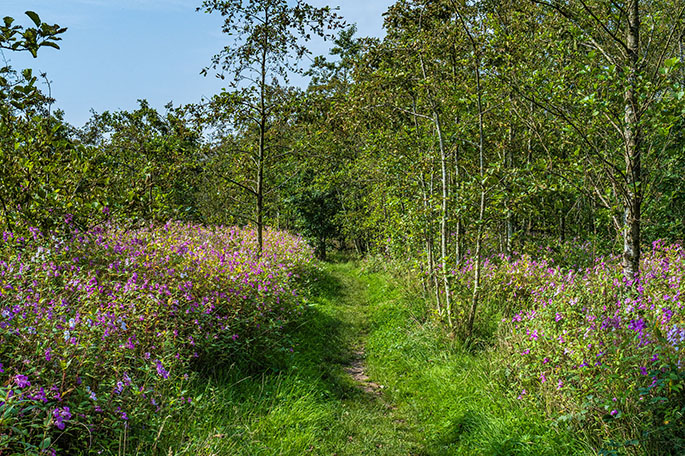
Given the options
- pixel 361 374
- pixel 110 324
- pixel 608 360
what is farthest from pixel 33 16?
pixel 361 374

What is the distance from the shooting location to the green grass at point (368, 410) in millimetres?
3516

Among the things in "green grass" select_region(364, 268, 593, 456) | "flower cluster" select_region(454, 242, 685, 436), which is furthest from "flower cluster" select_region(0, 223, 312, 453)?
"flower cluster" select_region(454, 242, 685, 436)

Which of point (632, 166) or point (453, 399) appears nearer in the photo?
point (632, 166)

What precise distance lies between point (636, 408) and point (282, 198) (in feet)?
53.8

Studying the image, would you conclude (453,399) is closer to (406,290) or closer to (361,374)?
(361,374)

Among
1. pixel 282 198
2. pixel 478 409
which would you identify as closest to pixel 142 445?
pixel 478 409

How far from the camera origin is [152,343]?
3713mm

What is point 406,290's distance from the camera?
31.3 feet

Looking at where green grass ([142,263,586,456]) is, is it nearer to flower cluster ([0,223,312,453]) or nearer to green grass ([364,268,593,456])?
green grass ([364,268,593,456])

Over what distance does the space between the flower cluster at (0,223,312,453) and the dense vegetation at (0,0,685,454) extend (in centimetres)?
3

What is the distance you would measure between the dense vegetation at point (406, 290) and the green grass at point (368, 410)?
4 cm

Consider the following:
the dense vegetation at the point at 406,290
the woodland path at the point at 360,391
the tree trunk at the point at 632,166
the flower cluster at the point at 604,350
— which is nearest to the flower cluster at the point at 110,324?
the dense vegetation at the point at 406,290

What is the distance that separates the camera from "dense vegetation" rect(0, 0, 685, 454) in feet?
9.96

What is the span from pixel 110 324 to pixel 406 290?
7305 millimetres
